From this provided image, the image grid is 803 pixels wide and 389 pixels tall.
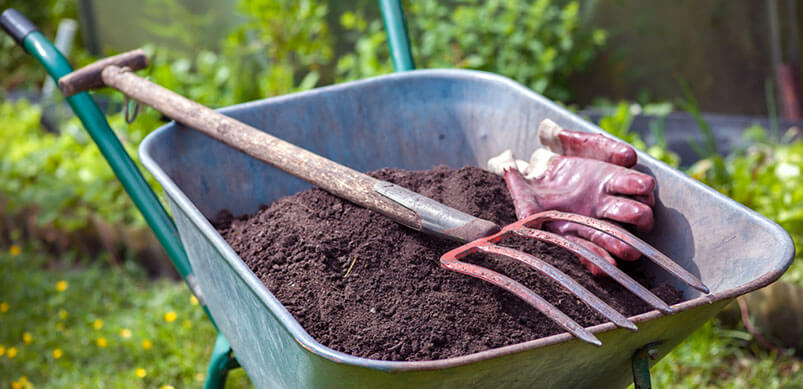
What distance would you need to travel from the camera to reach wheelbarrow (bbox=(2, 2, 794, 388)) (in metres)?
0.84

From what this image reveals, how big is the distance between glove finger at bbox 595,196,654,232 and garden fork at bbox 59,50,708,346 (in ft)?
0.33

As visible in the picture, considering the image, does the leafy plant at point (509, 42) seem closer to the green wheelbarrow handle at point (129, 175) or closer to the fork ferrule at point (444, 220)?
the green wheelbarrow handle at point (129, 175)

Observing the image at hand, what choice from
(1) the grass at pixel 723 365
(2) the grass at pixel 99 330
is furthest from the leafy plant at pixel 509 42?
(1) the grass at pixel 723 365

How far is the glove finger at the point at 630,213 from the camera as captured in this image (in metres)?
1.17

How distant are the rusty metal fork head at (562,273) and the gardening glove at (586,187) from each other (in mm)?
123

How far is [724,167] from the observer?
2514 mm

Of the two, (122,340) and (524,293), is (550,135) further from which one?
(122,340)

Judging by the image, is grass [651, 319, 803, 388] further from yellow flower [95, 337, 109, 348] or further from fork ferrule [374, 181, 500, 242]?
yellow flower [95, 337, 109, 348]

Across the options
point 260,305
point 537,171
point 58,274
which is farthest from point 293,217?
point 58,274

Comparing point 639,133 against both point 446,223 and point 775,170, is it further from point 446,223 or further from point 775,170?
point 446,223

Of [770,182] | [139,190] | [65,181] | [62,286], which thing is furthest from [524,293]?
[65,181]

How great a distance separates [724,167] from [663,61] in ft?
4.41

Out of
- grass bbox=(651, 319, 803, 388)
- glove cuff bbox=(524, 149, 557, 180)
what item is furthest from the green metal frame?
grass bbox=(651, 319, 803, 388)

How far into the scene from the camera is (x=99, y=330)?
268 cm
